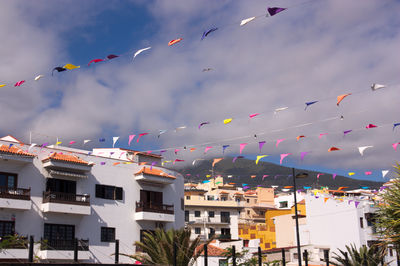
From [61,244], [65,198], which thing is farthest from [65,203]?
[61,244]

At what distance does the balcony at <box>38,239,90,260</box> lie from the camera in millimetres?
28844

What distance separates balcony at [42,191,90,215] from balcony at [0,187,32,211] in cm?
109

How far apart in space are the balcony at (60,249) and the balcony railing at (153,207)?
4876 millimetres

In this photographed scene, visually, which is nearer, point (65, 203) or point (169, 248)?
point (169, 248)

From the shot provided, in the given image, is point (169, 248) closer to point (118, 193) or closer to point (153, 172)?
point (118, 193)

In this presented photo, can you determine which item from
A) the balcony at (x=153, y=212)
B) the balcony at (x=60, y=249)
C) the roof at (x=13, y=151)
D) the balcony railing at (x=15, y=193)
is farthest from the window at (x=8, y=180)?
the balcony at (x=153, y=212)

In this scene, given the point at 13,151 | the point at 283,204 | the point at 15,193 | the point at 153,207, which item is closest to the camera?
the point at 15,193

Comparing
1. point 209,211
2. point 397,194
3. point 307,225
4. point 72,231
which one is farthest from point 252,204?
point 397,194

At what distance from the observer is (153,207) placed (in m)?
35.5

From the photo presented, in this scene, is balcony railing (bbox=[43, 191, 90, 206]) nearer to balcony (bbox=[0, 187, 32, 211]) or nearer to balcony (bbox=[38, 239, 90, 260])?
balcony (bbox=[0, 187, 32, 211])

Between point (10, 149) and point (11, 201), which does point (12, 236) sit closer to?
point (11, 201)

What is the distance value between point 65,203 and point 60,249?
8.97 feet

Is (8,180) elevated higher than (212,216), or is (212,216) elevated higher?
(8,180)

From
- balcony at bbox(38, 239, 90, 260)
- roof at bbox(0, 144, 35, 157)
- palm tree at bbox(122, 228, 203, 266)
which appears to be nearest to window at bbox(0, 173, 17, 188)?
roof at bbox(0, 144, 35, 157)
